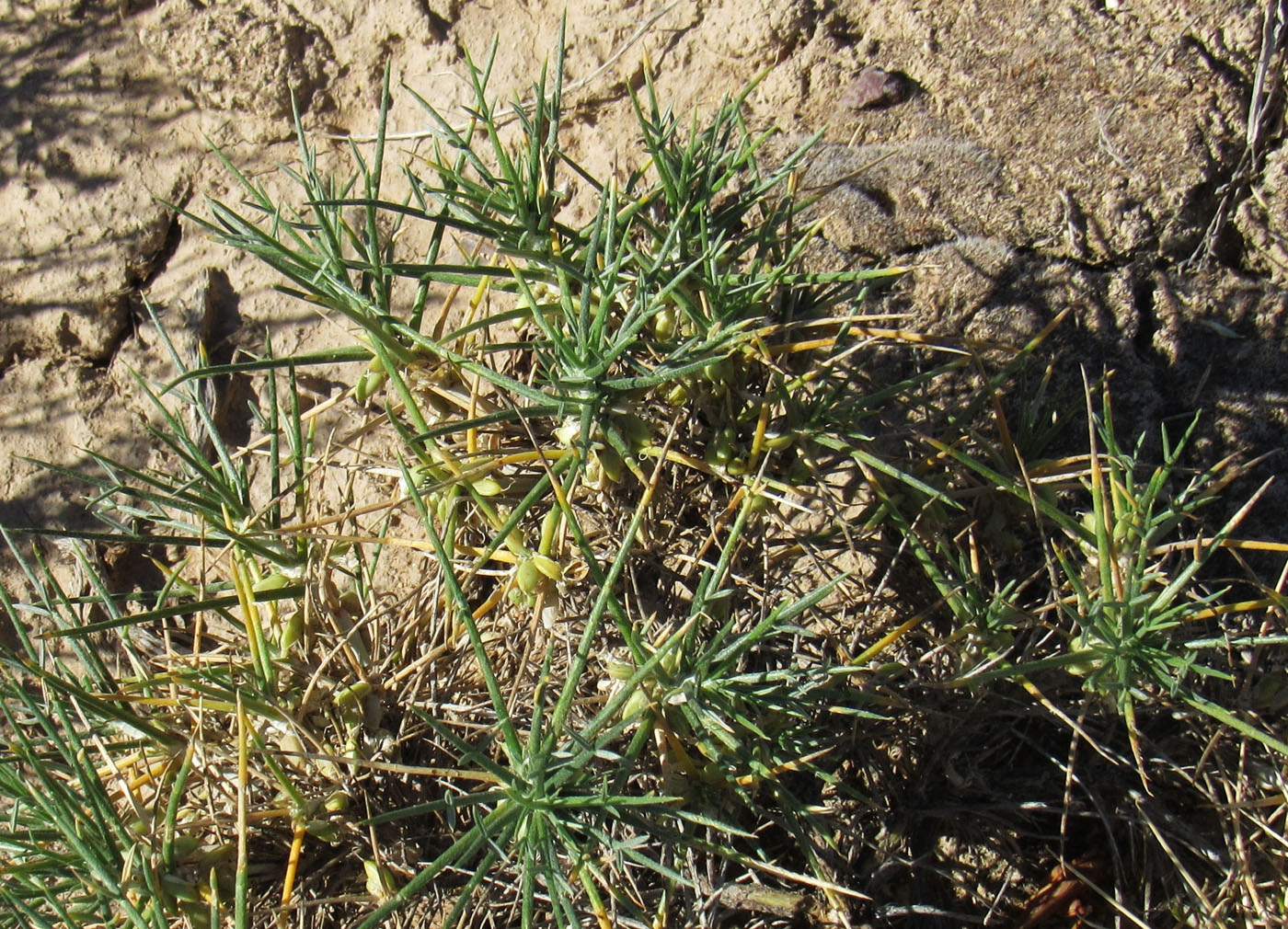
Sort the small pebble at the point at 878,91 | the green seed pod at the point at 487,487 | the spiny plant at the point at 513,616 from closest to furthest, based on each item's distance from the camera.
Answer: the spiny plant at the point at 513,616, the green seed pod at the point at 487,487, the small pebble at the point at 878,91

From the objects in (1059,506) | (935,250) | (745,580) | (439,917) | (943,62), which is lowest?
(439,917)

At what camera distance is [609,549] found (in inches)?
43.9

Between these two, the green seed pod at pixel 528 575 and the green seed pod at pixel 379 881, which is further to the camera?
the green seed pod at pixel 379 881

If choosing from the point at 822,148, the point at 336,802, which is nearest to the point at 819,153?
the point at 822,148

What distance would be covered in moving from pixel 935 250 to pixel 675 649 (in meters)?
0.85

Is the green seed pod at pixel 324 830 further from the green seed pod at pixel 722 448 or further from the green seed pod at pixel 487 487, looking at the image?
the green seed pod at pixel 722 448

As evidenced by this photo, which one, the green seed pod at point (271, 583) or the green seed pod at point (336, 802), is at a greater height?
the green seed pod at point (271, 583)

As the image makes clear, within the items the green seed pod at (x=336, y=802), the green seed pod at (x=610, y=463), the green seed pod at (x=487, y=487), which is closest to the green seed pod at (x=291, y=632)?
the green seed pod at (x=336, y=802)

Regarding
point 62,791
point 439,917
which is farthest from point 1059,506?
point 62,791

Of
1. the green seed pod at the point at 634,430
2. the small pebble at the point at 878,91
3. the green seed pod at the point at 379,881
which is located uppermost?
the small pebble at the point at 878,91

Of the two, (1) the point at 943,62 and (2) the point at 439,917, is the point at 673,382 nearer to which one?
(2) the point at 439,917

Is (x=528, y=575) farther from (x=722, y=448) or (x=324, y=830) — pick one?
(x=324, y=830)

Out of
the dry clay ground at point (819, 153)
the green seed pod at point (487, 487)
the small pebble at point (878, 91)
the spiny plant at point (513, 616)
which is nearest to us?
the spiny plant at point (513, 616)

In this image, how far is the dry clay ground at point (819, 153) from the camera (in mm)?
1469
